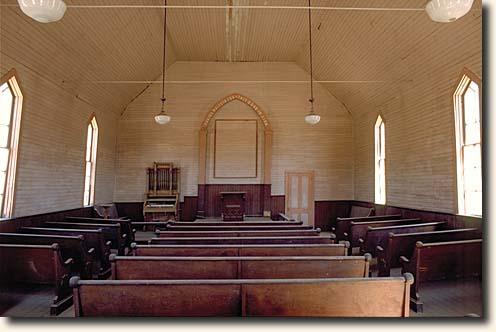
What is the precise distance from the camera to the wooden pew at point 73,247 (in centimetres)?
409

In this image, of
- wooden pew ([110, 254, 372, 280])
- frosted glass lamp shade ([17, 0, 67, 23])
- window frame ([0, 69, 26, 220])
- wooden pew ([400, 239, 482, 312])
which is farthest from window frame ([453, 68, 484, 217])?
window frame ([0, 69, 26, 220])

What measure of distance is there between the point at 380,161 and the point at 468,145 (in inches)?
126

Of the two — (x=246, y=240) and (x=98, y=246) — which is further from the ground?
(x=246, y=240)

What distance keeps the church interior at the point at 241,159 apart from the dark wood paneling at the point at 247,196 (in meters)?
0.04

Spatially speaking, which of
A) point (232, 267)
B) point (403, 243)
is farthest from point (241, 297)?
point (403, 243)

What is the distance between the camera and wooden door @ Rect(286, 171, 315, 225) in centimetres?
993

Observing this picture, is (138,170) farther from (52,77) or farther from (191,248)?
(191,248)

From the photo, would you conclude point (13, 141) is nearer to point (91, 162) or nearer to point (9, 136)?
point (9, 136)

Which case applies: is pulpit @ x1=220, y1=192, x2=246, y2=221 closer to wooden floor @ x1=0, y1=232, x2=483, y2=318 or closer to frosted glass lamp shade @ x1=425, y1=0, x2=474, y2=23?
wooden floor @ x1=0, y1=232, x2=483, y2=318

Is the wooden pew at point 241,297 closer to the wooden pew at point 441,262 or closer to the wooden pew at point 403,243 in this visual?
the wooden pew at point 441,262

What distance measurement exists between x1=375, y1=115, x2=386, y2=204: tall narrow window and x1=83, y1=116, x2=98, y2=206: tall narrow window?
751 cm

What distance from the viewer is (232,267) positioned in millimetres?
2801

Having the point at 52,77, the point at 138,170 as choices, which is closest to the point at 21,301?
the point at 52,77

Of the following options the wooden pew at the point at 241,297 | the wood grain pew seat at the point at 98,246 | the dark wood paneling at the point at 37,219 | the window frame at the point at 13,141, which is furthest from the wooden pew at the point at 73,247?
the wooden pew at the point at 241,297
